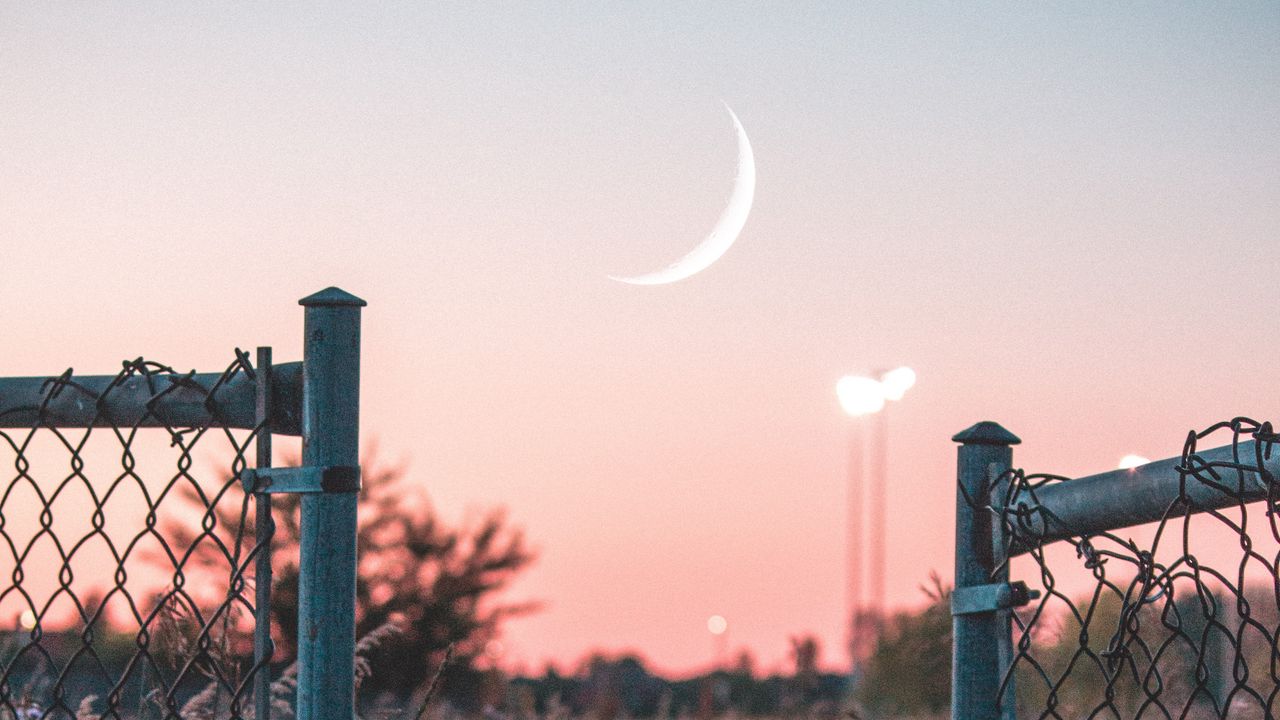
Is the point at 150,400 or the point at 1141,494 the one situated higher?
the point at 150,400

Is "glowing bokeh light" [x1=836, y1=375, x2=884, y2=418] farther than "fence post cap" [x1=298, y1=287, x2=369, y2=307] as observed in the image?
Yes

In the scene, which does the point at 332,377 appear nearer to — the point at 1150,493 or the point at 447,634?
the point at 1150,493

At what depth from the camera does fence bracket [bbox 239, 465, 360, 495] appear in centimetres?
225

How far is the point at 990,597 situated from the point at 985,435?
272 mm

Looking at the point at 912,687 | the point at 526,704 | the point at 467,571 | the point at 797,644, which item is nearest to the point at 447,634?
the point at 467,571

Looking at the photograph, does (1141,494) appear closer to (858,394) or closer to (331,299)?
(331,299)

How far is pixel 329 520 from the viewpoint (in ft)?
7.44

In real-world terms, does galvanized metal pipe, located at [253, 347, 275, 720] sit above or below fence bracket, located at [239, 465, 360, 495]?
below

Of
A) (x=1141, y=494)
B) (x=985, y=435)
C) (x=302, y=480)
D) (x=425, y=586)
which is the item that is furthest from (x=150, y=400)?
(x=425, y=586)

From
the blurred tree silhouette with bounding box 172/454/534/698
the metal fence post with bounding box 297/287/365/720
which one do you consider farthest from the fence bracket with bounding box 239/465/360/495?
the blurred tree silhouette with bounding box 172/454/534/698

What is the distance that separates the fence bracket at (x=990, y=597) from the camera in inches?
94.0

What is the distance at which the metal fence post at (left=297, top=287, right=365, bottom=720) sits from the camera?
88.3 inches

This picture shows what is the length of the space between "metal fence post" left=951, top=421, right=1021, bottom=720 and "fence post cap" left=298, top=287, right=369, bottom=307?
1.02m

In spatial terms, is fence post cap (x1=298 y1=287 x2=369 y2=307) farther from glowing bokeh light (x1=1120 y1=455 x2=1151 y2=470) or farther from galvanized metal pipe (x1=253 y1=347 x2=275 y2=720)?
glowing bokeh light (x1=1120 y1=455 x2=1151 y2=470)
